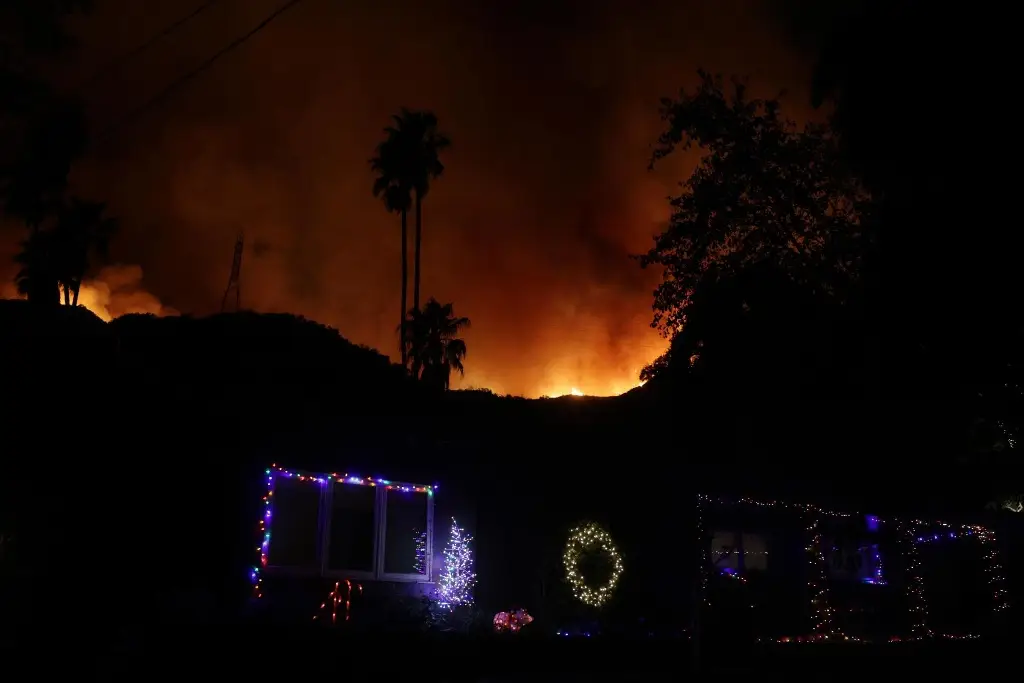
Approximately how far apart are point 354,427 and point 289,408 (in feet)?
3.63

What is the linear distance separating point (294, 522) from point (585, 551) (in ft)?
19.6

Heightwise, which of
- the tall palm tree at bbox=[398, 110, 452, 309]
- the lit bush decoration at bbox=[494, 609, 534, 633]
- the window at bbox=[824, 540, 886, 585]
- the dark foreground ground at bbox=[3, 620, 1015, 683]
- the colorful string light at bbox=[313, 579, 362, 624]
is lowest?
the dark foreground ground at bbox=[3, 620, 1015, 683]

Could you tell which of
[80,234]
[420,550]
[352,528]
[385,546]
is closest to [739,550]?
[420,550]

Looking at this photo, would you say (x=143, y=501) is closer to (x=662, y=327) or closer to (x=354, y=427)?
(x=354, y=427)

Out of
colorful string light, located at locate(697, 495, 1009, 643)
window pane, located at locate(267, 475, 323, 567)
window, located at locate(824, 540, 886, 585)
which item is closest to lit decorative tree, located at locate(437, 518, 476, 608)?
window pane, located at locate(267, 475, 323, 567)

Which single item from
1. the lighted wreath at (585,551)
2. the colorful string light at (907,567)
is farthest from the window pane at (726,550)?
→ the lighted wreath at (585,551)

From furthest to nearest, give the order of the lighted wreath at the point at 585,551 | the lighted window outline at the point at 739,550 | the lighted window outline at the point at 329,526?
the lighted window outline at the point at 739,550, the lighted wreath at the point at 585,551, the lighted window outline at the point at 329,526

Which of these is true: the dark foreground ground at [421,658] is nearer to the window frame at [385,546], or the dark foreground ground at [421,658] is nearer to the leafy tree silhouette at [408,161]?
the window frame at [385,546]

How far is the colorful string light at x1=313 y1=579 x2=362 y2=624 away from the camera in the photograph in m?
13.1

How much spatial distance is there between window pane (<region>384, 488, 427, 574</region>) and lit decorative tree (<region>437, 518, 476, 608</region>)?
0.45 meters

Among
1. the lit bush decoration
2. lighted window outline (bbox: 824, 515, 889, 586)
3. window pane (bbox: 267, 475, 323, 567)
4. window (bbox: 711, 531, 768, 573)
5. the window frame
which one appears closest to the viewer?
window pane (bbox: 267, 475, 323, 567)

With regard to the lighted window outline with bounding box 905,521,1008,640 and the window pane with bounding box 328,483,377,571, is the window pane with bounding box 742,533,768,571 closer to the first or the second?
the lighted window outline with bounding box 905,521,1008,640

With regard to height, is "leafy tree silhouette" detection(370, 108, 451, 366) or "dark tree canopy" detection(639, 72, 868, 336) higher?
"leafy tree silhouette" detection(370, 108, 451, 366)

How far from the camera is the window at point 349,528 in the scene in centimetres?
1309
